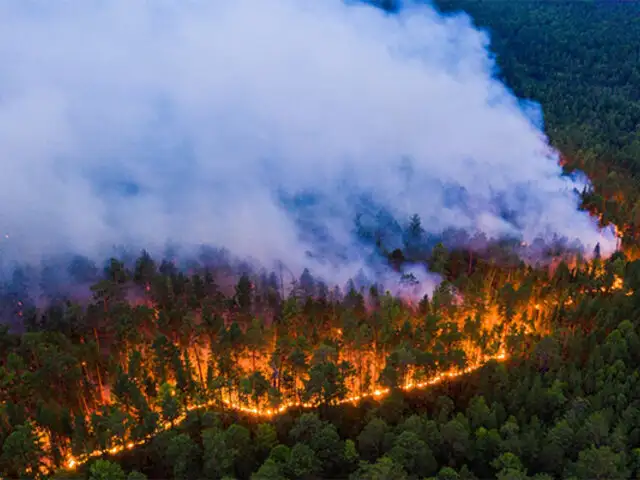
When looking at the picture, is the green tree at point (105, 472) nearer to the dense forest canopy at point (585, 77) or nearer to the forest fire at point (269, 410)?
the forest fire at point (269, 410)

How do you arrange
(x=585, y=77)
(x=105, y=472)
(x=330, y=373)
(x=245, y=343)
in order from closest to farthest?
(x=105, y=472) → (x=330, y=373) → (x=245, y=343) → (x=585, y=77)

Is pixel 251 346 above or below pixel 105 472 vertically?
above

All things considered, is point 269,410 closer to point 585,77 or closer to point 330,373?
point 330,373

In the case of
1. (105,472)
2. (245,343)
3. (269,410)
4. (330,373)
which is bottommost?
(105,472)

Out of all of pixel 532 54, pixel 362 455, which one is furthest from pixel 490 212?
pixel 532 54

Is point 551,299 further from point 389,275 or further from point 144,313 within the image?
point 144,313

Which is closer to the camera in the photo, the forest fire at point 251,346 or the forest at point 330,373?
the forest at point 330,373

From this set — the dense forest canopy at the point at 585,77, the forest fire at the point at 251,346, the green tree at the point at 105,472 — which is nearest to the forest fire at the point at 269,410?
the forest fire at the point at 251,346

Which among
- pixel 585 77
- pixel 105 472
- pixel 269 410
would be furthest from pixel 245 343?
pixel 585 77
